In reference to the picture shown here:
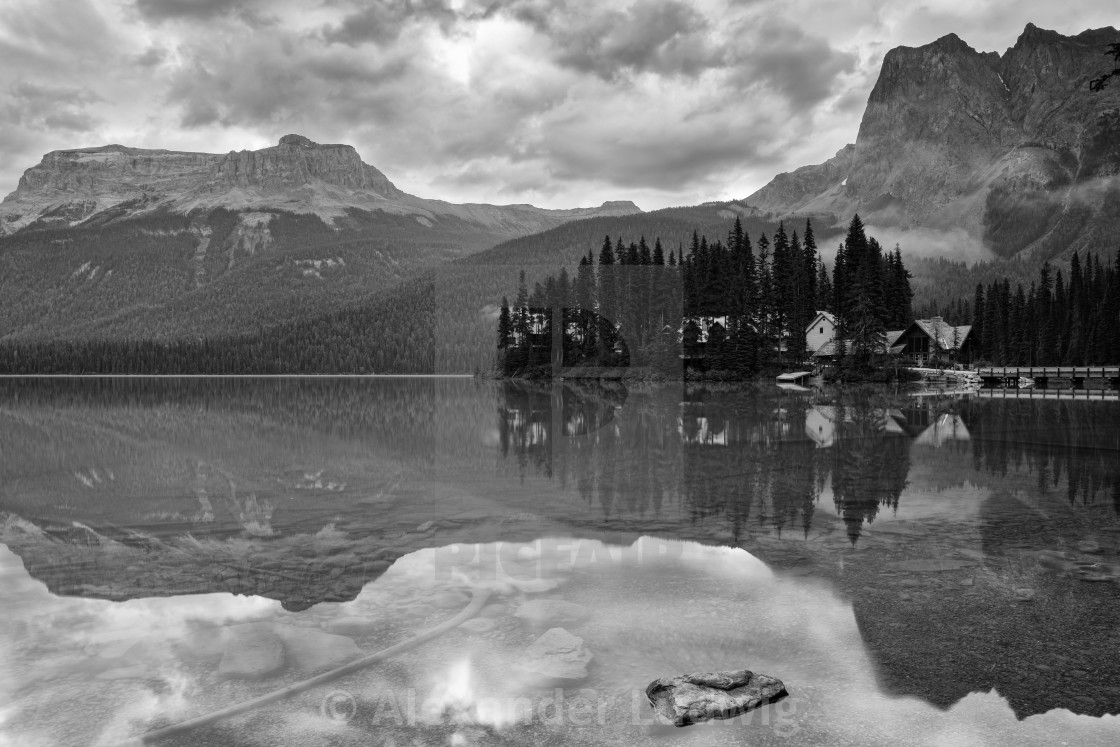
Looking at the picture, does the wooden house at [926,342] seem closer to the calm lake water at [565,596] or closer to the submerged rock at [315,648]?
the calm lake water at [565,596]

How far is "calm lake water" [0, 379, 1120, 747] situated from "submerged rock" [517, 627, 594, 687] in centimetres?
6

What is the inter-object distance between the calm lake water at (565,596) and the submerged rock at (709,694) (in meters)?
0.16

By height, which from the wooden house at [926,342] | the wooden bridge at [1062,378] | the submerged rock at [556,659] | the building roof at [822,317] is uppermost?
the building roof at [822,317]

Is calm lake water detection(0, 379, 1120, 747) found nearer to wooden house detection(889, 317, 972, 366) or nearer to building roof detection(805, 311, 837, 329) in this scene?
building roof detection(805, 311, 837, 329)

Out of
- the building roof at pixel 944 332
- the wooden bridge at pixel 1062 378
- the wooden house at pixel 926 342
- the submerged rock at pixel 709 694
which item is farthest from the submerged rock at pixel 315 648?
the building roof at pixel 944 332

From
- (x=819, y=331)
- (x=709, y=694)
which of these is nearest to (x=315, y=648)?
(x=709, y=694)

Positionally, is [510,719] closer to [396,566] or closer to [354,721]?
[354,721]

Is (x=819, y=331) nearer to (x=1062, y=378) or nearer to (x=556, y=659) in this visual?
(x=1062, y=378)

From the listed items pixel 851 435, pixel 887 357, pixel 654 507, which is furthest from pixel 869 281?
pixel 654 507

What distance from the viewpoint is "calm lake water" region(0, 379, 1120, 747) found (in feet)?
25.9

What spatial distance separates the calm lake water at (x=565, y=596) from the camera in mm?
7902

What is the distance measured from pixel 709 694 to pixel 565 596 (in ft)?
12.5

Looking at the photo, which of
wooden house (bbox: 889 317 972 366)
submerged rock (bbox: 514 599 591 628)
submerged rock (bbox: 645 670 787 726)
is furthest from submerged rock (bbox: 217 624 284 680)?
wooden house (bbox: 889 317 972 366)

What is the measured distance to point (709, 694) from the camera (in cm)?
810
